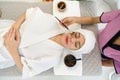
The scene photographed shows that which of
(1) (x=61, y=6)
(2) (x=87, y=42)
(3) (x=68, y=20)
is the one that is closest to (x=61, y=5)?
(1) (x=61, y=6)

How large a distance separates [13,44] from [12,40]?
0.09ft

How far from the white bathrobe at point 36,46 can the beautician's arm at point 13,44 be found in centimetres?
3

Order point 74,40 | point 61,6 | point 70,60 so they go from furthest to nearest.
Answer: point 61,6, point 70,60, point 74,40

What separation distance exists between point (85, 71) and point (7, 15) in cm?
71

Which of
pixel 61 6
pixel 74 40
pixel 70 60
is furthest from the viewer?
pixel 61 6

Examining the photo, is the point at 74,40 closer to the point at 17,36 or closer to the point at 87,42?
the point at 87,42

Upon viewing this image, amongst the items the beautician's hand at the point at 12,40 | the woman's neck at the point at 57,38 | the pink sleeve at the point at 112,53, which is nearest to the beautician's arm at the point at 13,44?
the beautician's hand at the point at 12,40

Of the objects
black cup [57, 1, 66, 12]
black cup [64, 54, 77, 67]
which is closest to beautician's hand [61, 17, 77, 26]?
black cup [57, 1, 66, 12]


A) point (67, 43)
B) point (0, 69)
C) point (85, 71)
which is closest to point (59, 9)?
point (67, 43)

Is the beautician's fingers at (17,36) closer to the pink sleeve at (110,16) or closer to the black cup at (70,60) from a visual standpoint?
the black cup at (70,60)

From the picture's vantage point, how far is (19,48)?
1.48 meters

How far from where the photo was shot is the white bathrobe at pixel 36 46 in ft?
4.72

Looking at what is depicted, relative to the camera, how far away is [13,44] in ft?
4.62

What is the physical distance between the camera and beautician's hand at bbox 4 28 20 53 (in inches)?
55.1
